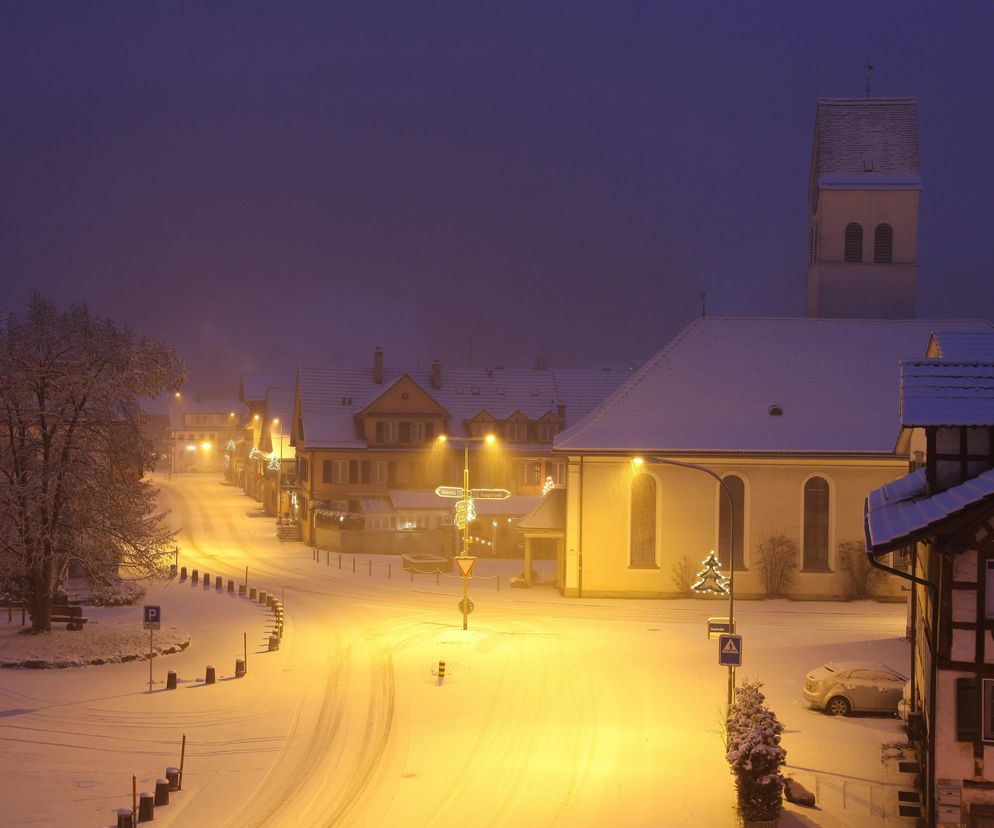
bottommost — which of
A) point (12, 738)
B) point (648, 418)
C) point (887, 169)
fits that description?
point (12, 738)

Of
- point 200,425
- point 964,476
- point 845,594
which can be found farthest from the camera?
point 200,425

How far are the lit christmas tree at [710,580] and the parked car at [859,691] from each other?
53.3 ft

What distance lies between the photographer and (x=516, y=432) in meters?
→ 74.5

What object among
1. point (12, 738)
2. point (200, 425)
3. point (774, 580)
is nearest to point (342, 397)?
point (774, 580)

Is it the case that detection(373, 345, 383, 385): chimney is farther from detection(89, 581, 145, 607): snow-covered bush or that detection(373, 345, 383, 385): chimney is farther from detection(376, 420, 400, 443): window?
detection(89, 581, 145, 607): snow-covered bush

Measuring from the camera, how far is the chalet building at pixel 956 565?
17812mm

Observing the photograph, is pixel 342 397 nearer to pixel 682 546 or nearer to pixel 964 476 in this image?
pixel 682 546

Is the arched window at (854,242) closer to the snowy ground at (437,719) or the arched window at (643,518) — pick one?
the arched window at (643,518)

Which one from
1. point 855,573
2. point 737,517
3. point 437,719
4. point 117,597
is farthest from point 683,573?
point 117,597

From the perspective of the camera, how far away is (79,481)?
110ft

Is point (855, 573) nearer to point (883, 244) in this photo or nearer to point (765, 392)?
point (765, 392)

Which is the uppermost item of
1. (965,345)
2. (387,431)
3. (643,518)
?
(965,345)

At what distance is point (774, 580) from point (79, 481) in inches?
1138

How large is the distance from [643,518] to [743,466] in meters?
4.91
